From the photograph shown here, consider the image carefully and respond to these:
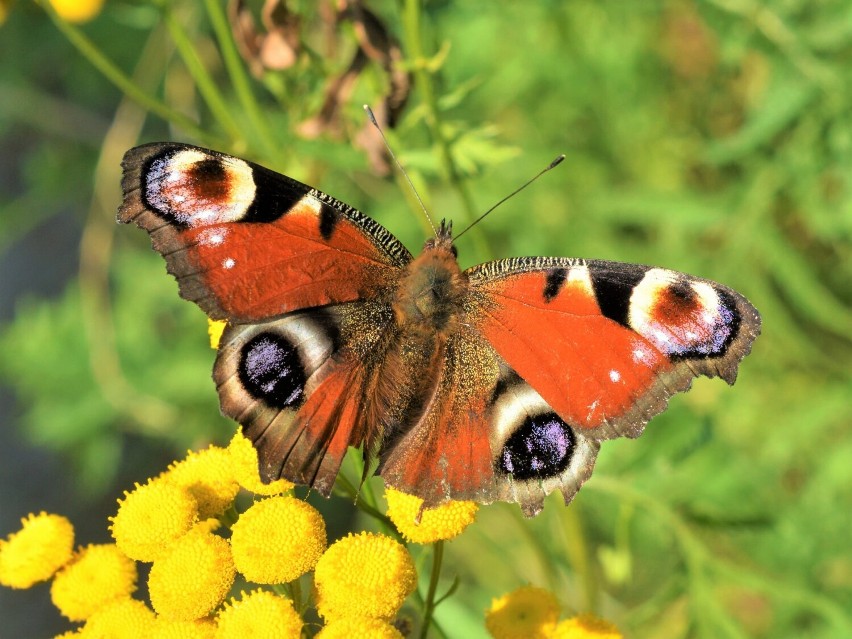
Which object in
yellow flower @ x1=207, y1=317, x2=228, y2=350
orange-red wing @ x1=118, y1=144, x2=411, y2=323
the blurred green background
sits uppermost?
orange-red wing @ x1=118, y1=144, x2=411, y2=323

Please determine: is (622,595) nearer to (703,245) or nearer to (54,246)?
(703,245)

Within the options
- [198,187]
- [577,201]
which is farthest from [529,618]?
[577,201]

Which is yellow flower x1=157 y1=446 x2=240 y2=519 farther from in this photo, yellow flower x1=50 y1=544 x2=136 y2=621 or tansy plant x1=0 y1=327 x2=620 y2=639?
yellow flower x1=50 y1=544 x2=136 y2=621

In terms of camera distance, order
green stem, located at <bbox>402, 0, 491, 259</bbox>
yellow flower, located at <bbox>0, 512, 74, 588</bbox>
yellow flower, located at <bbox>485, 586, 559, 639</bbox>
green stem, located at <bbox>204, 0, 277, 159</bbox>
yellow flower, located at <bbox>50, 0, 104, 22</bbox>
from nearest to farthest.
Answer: yellow flower, located at <bbox>485, 586, 559, 639</bbox> < yellow flower, located at <bbox>0, 512, 74, 588</bbox> < green stem, located at <bbox>402, 0, 491, 259</bbox> < green stem, located at <bbox>204, 0, 277, 159</bbox> < yellow flower, located at <bbox>50, 0, 104, 22</bbox>

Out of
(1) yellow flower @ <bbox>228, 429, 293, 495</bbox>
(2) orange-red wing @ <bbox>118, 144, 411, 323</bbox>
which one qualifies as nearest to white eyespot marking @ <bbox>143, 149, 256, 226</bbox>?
(2) orange-red wing @ <bbox>118, 144, 411, 323</bbox>

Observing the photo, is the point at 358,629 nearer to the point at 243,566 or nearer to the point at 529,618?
the point at 243,566

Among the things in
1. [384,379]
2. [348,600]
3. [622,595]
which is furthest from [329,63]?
[622,595]
